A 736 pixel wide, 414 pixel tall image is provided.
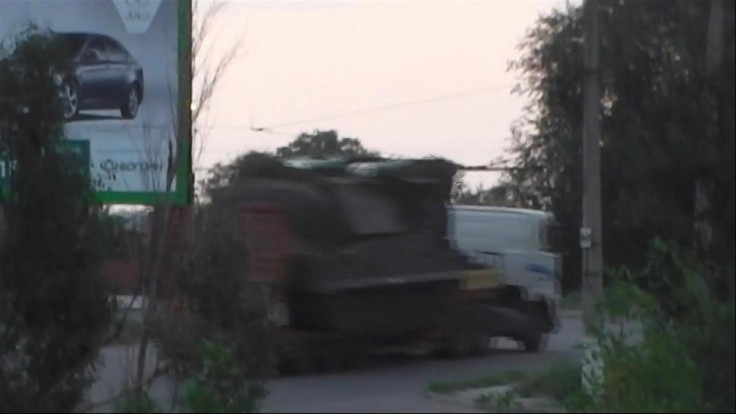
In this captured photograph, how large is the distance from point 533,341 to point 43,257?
1367cm

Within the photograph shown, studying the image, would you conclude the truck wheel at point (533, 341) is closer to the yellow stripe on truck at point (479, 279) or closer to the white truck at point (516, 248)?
the white truck at point (516, 248)

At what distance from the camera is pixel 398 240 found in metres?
25.6

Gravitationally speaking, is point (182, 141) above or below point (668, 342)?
above

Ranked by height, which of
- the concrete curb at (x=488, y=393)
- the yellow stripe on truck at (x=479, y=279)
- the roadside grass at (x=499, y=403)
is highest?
the yellow stripe on truck at (x=479, y=279)

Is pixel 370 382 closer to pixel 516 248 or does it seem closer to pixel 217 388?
pixel 516 248

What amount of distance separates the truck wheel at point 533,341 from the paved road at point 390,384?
0.20m

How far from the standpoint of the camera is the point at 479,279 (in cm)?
2688

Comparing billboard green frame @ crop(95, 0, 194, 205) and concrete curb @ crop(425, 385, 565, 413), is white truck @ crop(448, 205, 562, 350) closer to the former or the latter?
billboard green frame @ crop(95, 0, 194, 205)

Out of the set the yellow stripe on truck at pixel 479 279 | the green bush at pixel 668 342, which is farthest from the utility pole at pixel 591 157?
the yellow stripe on truck at pixel 479 279

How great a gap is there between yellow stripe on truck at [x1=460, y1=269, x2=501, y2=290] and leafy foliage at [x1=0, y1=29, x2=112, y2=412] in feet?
32.1

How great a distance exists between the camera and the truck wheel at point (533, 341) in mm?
28953

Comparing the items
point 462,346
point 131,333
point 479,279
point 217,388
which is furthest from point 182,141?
point 217,388

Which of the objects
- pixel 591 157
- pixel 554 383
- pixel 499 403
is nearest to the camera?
pixel 499 403

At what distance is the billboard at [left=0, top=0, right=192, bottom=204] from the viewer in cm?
2711
